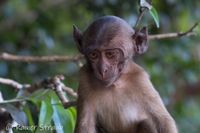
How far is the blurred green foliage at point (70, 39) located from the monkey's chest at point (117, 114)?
5.71ft

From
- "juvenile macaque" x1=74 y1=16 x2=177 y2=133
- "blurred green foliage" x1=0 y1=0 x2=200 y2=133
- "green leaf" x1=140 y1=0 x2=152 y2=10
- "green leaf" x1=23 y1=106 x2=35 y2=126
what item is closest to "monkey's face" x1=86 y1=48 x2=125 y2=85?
"juvenile macaque" x1=74 y1=16 x2=177 y2=133

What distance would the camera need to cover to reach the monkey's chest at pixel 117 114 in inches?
120

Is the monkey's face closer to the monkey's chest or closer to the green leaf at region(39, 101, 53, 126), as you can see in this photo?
the monkey's chest

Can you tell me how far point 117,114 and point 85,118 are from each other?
0.17 metres

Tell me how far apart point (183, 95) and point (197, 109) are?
0.43m

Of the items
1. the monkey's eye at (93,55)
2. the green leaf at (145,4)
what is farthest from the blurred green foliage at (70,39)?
the monkey's eye at (93,55)

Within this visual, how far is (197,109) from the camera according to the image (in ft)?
25.1

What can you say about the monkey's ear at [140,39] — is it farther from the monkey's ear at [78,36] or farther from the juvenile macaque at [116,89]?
the monkey's ear at [78,36]

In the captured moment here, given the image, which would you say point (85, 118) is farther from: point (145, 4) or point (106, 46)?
point (145, 4)

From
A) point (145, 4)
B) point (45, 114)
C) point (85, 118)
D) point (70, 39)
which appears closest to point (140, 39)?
point (145, 4)

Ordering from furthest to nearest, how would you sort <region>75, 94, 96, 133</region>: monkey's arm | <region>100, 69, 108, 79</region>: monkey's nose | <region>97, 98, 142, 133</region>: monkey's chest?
Result: <region>97, 98, 142, 133</region>: monkey's chest < <region>75, 94, 96, 133</region>: monkey's arm < <region>100, 69, 108, 79</region>: monkey's nose

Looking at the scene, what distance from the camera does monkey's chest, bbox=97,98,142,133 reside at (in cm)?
306

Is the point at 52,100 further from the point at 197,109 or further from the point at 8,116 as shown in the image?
the point at 197,109

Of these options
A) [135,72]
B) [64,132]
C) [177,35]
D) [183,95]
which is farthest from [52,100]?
[183,95]
